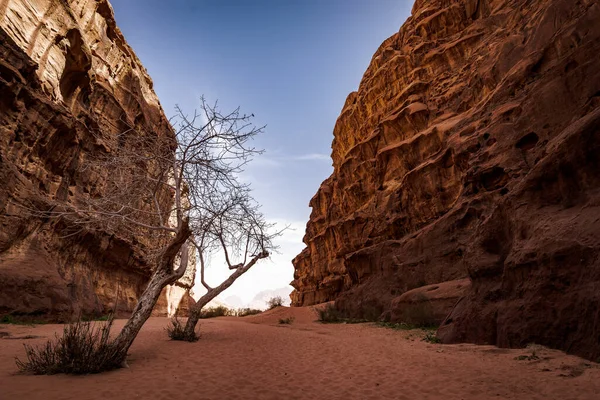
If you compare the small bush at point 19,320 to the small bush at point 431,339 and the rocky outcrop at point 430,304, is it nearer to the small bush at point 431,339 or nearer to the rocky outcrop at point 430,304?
the small bush at point 431,339

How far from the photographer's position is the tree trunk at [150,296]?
663 cm

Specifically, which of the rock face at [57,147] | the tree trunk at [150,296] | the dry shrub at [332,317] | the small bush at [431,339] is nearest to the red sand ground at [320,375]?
the tree trunk at [150,296]

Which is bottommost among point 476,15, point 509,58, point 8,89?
point 8,89

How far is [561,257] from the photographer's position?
21.5 ft

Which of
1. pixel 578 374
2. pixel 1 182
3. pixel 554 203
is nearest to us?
pixel 578 374

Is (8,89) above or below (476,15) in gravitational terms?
below

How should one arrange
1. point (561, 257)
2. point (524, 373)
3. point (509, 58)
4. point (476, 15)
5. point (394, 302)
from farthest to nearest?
point (476, 15), point (509, 58), point (394, 302), point (561, 257), point (524, 373)

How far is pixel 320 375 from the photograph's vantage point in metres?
6.32

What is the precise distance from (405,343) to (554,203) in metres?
5.72

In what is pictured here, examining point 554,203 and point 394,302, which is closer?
point 554,203

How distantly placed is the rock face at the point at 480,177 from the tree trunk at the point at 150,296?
8.13m

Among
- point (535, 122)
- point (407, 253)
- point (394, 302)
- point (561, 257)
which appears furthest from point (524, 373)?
point (407, 253)

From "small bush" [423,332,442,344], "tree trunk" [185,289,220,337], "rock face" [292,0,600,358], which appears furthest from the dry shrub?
"tree trunk" [185,289,220,337]

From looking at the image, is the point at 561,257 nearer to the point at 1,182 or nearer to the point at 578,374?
the point at 578,374
